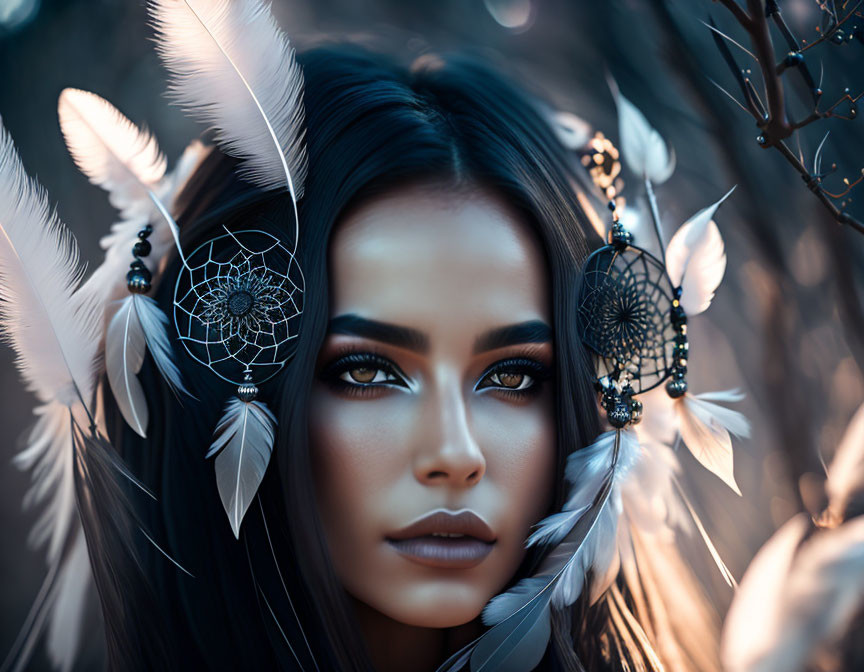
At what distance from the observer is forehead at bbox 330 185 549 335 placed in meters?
0.88

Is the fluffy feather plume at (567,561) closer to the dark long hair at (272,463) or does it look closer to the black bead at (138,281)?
the dark long hair at (272,463)

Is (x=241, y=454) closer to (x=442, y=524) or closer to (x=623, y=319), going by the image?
(x=442, y=524)

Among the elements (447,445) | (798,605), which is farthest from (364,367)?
(798,605)

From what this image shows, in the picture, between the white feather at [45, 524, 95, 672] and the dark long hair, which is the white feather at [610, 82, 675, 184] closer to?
the dark long hair

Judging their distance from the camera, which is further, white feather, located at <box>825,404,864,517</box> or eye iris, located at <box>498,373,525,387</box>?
white feather, located at <box>825,404,864,517</box>

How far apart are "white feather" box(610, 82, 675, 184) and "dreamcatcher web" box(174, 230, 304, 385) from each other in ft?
1.69

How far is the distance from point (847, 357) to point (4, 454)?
121 cm

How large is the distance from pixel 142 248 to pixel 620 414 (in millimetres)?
598

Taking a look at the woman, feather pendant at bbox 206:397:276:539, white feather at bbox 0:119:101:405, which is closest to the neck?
the woman

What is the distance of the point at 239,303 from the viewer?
87 cm

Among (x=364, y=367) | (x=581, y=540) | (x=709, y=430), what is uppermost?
(x=364, y=367)

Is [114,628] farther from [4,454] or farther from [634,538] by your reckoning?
[634,538]

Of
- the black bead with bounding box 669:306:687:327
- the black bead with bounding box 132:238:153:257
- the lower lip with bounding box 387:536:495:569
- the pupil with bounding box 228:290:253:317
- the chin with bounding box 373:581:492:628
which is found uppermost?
the black bead with bounding box 132:238:153:257

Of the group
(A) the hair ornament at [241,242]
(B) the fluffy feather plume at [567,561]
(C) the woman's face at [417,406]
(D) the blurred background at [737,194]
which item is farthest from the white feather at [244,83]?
(B) the fluffy feather plume at [567,561]
